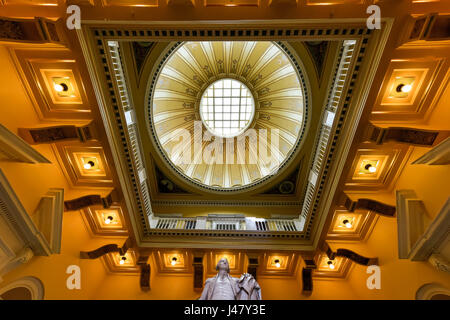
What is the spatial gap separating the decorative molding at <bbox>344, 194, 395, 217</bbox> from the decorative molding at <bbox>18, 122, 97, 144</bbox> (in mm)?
8338

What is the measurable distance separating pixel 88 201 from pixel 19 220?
2138mm

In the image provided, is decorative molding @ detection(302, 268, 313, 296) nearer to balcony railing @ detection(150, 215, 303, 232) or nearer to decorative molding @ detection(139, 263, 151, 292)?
balcony railing @ detection(150, 215, 303, 232)

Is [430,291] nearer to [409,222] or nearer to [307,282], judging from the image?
[409,222]

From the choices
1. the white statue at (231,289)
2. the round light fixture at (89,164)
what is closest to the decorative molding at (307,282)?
the white statue at (231,289)

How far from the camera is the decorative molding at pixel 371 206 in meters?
7.66

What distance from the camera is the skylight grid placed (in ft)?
48.8

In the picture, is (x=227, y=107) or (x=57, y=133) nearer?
(x=57, y=133)

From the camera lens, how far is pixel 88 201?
812 centimetres

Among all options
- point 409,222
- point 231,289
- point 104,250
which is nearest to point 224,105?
point 104,250

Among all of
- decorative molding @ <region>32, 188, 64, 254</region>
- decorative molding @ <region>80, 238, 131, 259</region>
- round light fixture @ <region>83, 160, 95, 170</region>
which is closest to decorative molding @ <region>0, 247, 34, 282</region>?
decorative molding @ <region>32, 188, 64, 254</region>

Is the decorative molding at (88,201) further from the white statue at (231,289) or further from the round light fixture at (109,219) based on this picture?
the white statue at (231,289)

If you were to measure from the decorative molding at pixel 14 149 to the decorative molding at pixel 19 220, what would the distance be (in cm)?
54

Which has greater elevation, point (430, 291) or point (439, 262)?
point (439, 262)

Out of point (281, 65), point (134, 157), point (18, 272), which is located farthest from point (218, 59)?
point (18, 272)
